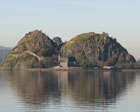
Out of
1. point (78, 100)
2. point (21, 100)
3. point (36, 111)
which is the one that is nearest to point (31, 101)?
point (21, 100)

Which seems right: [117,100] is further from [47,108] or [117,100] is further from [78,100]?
[47,108]

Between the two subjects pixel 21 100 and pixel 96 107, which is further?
pixel 21 100

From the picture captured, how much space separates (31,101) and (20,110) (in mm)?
12581

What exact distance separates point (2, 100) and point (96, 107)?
65.1 ft

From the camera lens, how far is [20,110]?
234ft

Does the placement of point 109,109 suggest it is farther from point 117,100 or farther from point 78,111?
point 117,100

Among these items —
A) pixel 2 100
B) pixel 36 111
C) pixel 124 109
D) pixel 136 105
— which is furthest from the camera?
pixel 2 100

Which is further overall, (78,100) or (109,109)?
(78,100)

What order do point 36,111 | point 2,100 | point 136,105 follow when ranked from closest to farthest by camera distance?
point 36,111, point 136,105, point 2,100

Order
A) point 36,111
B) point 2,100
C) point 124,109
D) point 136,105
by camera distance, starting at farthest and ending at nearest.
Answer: point 2,100 < point 136,105 < point 124,109 < point 36,111

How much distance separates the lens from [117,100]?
287 ft

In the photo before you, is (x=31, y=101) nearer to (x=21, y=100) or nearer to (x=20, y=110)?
(x=21, y=100)

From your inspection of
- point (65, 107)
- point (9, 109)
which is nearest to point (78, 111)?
point (65, 107)

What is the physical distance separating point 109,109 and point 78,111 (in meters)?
5.92
